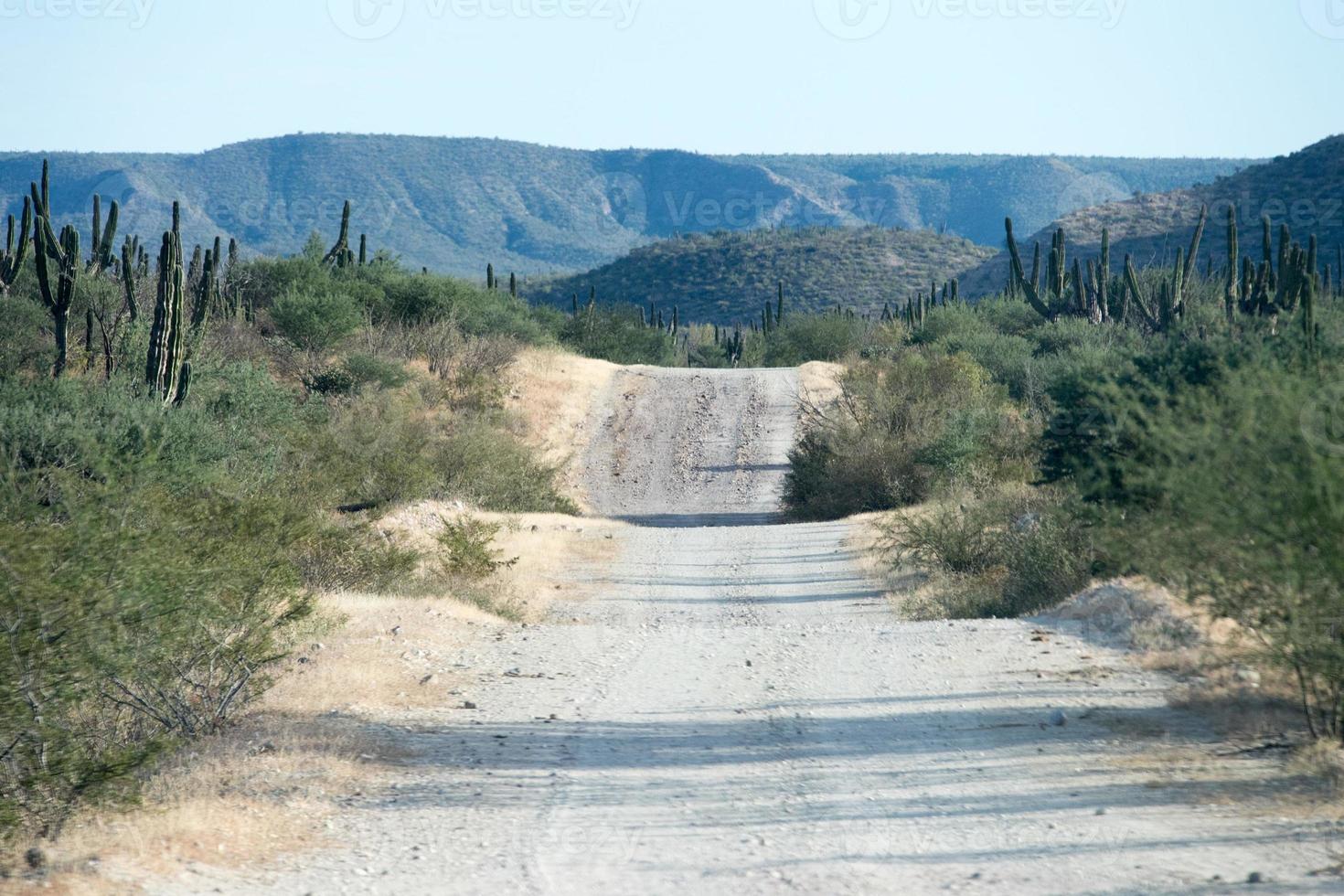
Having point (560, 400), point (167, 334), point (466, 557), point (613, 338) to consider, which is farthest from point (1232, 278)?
point (167, 334)

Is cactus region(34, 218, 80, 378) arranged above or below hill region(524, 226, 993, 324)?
below

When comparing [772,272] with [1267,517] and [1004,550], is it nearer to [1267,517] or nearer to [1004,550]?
[1004,550]

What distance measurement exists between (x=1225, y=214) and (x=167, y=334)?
6113 centimetres

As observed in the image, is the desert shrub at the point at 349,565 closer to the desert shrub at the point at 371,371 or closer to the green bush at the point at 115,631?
the green bush at the point at 115,631

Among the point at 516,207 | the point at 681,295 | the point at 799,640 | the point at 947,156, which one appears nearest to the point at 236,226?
the point at 516,207

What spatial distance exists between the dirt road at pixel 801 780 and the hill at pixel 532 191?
13044 centimetres

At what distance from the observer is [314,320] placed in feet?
119

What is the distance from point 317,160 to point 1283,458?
16172cm

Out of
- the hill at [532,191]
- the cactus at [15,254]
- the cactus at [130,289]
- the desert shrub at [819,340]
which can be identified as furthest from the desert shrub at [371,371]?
the hill at [532,191]

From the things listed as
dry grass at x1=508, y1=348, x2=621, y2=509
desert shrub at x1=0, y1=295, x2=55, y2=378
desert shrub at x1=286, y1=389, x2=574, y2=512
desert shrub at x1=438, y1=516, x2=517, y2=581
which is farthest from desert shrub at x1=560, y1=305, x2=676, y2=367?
desert shrub at x1=438, y1=516, x2=517, y2=581

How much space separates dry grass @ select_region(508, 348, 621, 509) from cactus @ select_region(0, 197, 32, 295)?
11.7 metres

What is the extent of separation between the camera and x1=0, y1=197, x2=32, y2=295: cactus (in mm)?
28297

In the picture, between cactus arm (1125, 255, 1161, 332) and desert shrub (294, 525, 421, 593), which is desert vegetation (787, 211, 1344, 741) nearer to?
cactus arm (1125, 255, 1161, 332)

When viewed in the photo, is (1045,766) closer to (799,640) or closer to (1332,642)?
(1332,642)
